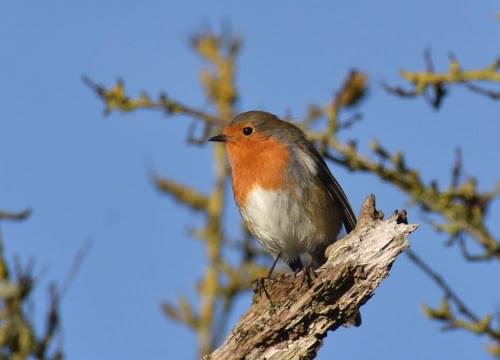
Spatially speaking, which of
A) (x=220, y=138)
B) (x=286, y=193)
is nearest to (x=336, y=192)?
(x=286, y=193)

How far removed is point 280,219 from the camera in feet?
23.1

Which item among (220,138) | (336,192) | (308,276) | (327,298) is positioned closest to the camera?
(327,298)

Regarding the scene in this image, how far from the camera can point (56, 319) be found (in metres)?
6.00

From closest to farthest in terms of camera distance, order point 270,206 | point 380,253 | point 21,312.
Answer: point 380,253, point 21,312, point 270,206

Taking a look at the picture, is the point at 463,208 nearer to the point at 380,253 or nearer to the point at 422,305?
the point at 422,305

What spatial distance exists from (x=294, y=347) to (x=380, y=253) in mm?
680

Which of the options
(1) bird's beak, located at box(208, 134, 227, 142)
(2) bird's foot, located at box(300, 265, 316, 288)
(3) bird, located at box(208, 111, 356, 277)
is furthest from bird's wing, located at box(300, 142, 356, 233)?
(2) bird's foot, located at box(300, 265, 316, 288)

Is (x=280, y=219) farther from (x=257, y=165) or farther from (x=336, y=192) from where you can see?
(x=336, y=192)

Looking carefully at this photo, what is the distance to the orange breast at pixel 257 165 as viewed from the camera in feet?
23.3

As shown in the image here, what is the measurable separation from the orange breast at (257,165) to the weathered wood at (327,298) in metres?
1.69

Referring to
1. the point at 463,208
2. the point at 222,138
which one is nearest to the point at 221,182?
the point at 222,138

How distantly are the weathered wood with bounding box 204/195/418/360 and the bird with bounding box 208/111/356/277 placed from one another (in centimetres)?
159

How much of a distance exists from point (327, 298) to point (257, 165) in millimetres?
2068

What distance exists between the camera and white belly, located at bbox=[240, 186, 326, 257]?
23.1 feet
